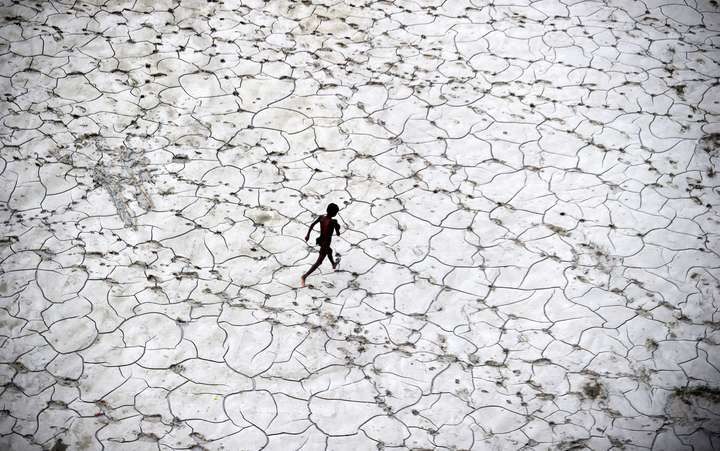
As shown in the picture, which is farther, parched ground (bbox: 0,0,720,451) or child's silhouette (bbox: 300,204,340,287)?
child's silhouette (bbox: 300,204,340,287)

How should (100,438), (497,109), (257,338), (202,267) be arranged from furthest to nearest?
(497,109) → (202,267) → (257,338) → (100,438)

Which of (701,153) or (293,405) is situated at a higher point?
(701,153)

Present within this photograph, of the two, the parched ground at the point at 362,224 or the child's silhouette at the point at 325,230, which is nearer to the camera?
the parched ground at the point at 362,224

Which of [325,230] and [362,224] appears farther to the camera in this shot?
[362,224]

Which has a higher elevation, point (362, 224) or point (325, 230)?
point (325, 230)

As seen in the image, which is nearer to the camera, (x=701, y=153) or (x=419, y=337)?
(x=419, y=337)

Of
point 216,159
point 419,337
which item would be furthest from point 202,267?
point 419,337

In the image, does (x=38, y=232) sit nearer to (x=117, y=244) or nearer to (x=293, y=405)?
(x=117, y=244)

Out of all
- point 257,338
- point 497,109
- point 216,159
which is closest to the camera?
point 257,338
